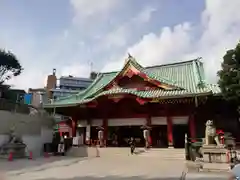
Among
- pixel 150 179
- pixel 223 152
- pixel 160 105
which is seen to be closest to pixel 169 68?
pixel 160 105

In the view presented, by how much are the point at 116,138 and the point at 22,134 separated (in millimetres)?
9241

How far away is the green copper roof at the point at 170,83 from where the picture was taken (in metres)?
19.7

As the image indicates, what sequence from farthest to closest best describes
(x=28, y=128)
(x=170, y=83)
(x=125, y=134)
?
(x=125, y=134) → (x=28, y=128) → (x=170, y=83)

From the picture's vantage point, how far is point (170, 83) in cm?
2089

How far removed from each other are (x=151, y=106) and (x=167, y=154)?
16.4 ft

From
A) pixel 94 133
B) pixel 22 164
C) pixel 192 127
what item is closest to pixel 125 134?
pixel 94 133

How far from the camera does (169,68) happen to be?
2747cm

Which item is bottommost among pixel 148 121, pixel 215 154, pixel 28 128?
pixel 215 154

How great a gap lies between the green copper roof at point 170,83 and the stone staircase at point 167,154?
427 centimetres

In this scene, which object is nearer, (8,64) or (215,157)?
(215,157)

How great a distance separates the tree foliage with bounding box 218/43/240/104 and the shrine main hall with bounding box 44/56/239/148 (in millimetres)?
1218

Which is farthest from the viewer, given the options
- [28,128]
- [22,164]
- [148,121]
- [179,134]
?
[179,134]

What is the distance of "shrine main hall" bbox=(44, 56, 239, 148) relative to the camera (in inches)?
792

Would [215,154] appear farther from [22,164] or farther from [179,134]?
[179,134]
